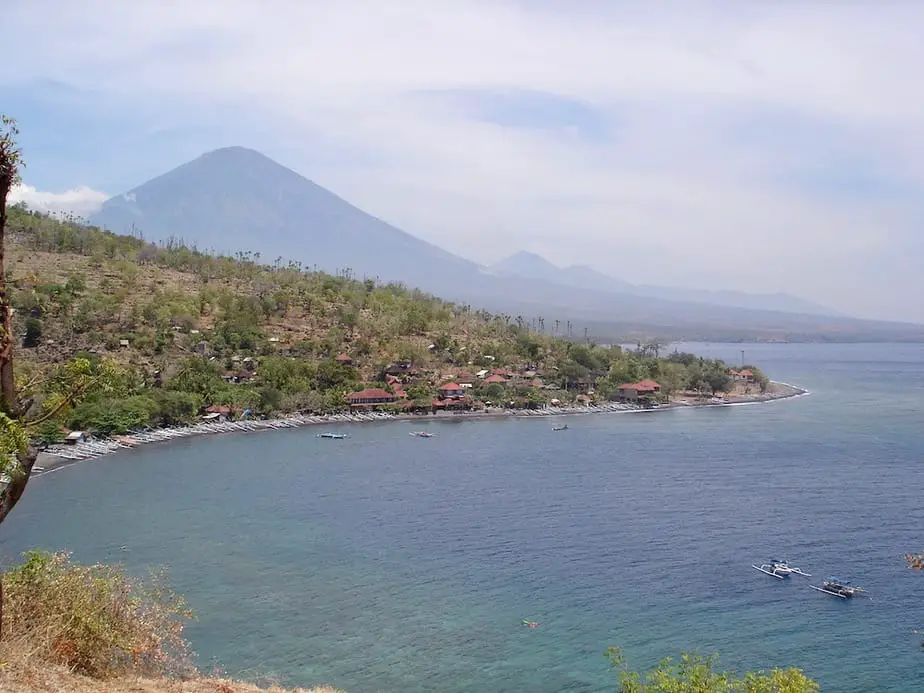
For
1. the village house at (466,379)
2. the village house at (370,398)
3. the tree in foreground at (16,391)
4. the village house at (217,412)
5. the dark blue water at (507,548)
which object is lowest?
the dark blue water at (507,548)

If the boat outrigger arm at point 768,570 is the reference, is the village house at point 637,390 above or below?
above

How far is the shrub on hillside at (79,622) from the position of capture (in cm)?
887

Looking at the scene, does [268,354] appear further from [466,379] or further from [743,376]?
[743,376]

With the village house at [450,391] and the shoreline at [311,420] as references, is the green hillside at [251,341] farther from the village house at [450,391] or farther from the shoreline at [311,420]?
the shoreline at [311,420]

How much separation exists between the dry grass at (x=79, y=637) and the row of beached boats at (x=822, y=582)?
50.9 feet

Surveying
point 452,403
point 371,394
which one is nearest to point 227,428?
point 371,394

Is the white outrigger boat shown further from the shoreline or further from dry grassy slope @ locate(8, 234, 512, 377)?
dry grassy slope @ locate(8, 234, 512, 377)

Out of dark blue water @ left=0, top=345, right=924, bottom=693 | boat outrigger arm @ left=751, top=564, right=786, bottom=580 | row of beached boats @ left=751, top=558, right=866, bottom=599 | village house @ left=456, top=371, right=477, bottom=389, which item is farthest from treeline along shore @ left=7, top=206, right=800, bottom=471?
row of beached boats @ left=751, top=558, right=866, bottom=599

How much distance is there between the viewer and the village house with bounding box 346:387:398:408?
5200 centimetres

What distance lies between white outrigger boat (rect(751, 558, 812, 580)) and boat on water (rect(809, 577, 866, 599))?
770mm

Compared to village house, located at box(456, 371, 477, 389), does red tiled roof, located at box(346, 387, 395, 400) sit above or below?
below

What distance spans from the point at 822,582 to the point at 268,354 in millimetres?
43793

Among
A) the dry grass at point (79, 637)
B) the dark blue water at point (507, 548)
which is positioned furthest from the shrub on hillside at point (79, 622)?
the dark blue water at point (507, 548)

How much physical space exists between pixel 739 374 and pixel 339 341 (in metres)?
37.1
